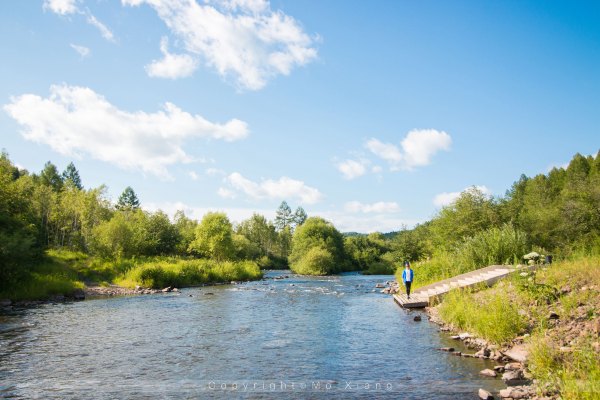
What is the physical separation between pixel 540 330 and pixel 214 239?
61.5 m

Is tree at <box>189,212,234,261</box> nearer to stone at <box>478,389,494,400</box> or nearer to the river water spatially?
the river water

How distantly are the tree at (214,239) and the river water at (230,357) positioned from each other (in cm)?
4460

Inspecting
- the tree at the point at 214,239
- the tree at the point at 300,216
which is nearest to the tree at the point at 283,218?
the tree at the point at 300,216

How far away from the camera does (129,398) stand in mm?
10766

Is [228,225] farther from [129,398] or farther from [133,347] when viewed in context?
[129,398]

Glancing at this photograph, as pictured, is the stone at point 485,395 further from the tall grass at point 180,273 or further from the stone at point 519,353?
the tall grass at point 180,273

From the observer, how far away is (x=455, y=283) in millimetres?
26391

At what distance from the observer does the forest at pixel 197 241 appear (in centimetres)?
3159

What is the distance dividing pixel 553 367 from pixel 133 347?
14991mm

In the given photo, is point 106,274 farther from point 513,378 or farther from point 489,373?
point 513,378

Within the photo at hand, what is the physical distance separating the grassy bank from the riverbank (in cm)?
3205

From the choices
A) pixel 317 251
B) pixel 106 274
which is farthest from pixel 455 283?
pixel 317 251

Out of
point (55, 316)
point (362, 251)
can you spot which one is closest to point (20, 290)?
point (55, 316)

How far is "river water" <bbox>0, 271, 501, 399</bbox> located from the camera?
11344mm
